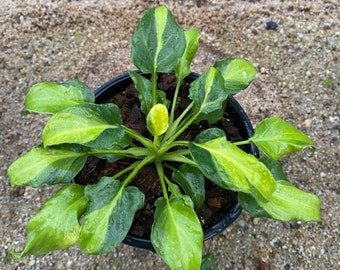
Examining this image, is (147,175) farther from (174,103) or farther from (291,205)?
(291,205)

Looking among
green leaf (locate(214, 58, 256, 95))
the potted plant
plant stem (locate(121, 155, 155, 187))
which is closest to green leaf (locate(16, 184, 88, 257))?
the potted plant

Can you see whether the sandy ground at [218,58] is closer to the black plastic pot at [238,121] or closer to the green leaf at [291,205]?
the black plastic pot at [238,121]

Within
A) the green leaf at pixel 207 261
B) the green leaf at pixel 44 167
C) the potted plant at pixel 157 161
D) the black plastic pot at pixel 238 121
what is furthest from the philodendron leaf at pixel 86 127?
the green leaf at pixel 207 261

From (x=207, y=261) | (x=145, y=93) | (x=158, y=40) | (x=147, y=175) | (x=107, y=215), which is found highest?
(x=158, y=40)

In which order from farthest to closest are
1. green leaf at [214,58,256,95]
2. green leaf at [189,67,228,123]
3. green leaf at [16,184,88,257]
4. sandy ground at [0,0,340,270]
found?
sandy ground at [0,0,340,270] → green leaf at [214,58,256,95] → green leaf at [189,67,228,123] → green leaf at [16,184,88,257]

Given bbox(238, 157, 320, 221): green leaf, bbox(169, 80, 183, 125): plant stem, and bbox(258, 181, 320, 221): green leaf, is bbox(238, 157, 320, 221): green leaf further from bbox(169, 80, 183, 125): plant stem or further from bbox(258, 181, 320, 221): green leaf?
bbox(169, 80, 183, 125): plant stem

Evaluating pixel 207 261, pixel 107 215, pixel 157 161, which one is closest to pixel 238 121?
pixel 157 161

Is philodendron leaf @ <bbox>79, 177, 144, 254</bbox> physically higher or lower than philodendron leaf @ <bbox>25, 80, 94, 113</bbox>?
lower
